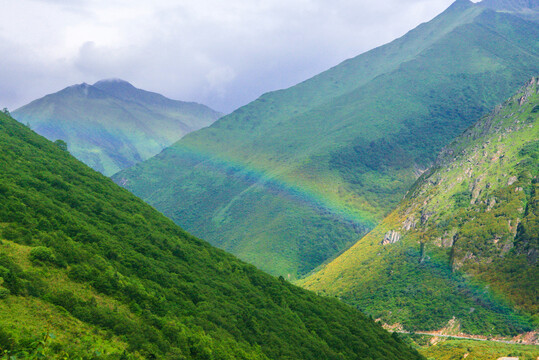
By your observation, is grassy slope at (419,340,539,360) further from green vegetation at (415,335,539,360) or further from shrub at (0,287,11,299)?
shrub at (0,287,11,299)

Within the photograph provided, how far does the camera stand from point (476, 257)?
539 feet

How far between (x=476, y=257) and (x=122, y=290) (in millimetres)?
141915

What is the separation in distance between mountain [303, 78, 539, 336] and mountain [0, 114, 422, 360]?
60474 mm

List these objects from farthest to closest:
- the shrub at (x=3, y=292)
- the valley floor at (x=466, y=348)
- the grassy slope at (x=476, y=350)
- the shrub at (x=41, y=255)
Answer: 1. the valley floor at (x=466, y=348)
2. the grassy slope at (x=476, y=350)
3. the shrub at (x=41, y=255)
4. the shrub at (x=3, y=292)

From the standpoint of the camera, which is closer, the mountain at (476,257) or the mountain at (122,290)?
the mountain at (122,290)

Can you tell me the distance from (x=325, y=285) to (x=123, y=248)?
144577mm

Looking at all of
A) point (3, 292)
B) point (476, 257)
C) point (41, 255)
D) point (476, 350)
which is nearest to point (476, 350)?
point (476, 350)

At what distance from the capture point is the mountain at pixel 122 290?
37969 mm

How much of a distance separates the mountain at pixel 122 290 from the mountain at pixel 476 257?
60.5 meters

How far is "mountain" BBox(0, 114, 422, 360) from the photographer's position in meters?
38.0

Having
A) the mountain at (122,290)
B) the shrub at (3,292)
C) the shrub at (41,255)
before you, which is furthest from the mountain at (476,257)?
the shrub at (3,292)

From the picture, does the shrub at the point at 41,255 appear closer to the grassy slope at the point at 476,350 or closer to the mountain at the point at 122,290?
the mountain at the point at 122,290

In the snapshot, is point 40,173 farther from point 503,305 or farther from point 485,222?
point 485,222

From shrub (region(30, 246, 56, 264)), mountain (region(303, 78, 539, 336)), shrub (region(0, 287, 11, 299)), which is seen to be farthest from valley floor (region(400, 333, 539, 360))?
shrub (region(0, 287, 11, 299))
